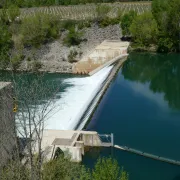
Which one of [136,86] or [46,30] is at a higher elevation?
[46,30]

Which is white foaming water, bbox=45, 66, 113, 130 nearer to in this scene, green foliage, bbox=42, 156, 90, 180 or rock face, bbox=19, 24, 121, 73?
rock face, bbox=19, 24, 121, 73

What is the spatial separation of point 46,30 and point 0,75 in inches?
354

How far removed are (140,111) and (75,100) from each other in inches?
137

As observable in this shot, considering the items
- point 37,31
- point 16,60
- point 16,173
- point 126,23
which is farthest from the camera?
point 126,23

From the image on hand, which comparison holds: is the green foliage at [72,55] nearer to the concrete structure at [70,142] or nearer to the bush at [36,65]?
the bush at [36,65]

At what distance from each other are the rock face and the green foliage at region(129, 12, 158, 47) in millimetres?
2139

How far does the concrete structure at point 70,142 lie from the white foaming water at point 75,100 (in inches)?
53.6

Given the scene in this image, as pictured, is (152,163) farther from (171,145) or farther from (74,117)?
(74,117)

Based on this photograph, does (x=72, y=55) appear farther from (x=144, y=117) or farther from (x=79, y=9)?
(x=79, y=9)

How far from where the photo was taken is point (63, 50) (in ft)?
98.6

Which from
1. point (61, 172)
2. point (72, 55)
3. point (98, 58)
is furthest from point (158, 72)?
point (61, 172)

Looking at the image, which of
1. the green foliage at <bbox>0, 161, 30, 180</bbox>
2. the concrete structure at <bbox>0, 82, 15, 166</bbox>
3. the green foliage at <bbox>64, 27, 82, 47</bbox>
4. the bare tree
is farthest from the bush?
the green foliage at <bbox>0, 161, 30, 180</bbox>

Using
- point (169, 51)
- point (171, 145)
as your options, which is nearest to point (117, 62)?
point (169, 51)

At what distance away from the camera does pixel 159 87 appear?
22.3 metres
